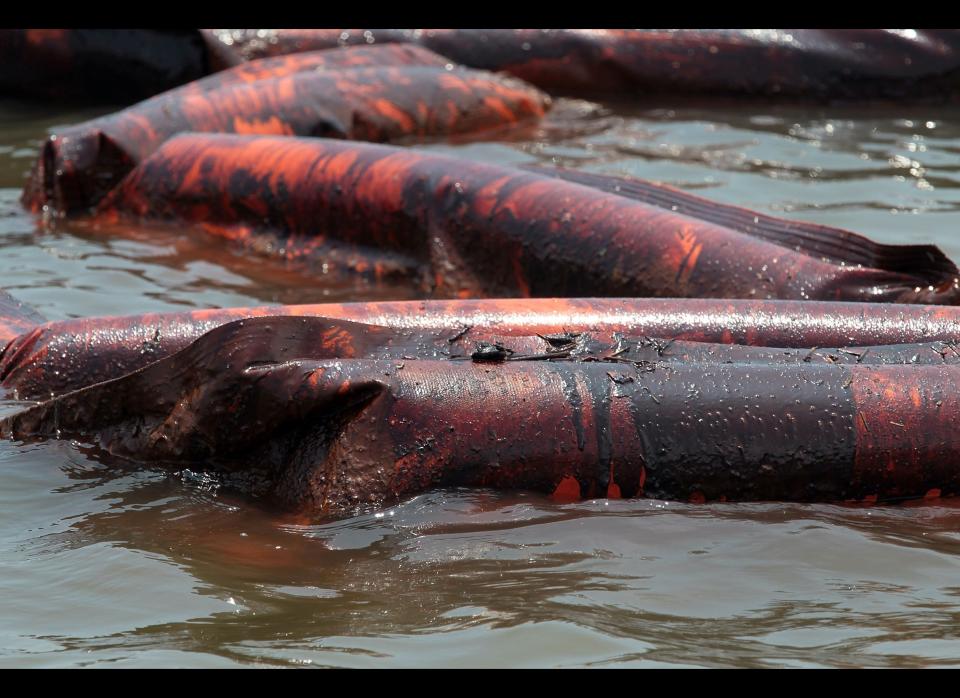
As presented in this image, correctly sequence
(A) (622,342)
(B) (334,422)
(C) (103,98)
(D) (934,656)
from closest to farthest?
(D) (934,656) → (B) (334,422) → (A) (622,342) → (C) (103,98)

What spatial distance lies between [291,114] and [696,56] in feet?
9.88

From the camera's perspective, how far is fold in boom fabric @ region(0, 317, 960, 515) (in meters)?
3.05

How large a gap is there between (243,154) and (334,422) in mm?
3124

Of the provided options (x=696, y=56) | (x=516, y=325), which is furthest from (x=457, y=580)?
(x=696, y=56)

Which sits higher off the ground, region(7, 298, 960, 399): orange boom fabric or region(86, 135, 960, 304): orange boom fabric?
region(86, 135, 960, 304): orange boom fabric

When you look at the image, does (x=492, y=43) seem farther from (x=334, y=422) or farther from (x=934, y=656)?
(x=934, y=656)

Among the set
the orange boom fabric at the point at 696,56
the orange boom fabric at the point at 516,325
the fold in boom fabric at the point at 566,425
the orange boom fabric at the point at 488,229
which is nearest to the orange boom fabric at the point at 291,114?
the orange boom fabric at the point at 488,229

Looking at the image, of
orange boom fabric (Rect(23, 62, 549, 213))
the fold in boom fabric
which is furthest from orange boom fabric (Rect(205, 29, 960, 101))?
the fold in boom fabric

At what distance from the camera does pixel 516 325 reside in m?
3.69

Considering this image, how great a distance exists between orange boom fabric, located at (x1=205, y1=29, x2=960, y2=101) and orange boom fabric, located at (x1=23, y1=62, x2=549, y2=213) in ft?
1.53

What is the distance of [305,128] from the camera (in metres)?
7.07

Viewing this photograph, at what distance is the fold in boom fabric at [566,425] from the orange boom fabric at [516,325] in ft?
1.64

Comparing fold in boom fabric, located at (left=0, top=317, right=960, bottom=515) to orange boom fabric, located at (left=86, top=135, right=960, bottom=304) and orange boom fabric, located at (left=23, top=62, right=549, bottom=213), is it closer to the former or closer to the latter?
orange boom fabric, located at (left=86, top=135, right=960, bottom=304)
